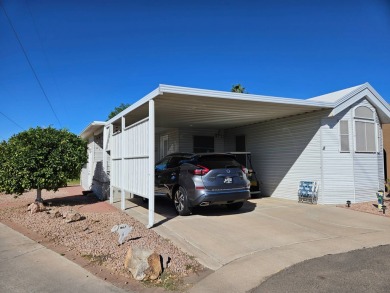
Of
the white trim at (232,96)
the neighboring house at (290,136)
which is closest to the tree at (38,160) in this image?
the neighboring house at (290,136)

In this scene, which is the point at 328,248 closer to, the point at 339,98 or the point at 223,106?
the point at 223,106

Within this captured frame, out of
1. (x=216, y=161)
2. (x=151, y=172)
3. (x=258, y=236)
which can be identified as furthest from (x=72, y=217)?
(x=258, y=236)

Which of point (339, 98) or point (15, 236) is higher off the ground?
point (339, 98)

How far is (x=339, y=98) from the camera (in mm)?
10203

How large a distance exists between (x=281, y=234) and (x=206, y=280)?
2.74 m

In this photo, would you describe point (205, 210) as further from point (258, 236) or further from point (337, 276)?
point (337, 276)

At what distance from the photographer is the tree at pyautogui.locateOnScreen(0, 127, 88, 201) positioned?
1006 centimetres

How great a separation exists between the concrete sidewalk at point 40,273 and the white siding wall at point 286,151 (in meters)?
8.09

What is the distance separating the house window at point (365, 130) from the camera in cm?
1071

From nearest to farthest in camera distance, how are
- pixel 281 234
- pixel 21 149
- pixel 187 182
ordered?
pixel 281 234, pixel 187 182, pixel 21 149

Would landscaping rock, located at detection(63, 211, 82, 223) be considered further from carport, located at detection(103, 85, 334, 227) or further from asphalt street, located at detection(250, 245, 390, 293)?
asphalt street, located at detection(250, 245, 390, 293)

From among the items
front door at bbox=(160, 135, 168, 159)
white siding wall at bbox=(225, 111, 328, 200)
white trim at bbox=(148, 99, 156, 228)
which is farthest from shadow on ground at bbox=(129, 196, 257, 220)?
front door at bbox=(160, 135, 168, 159)

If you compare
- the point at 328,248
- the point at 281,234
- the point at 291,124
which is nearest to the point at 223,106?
the point at 291,124

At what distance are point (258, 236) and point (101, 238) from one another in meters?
3.18
